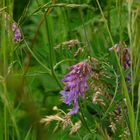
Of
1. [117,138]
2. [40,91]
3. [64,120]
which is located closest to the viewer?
[64,120]

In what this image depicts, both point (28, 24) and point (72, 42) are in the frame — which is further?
point (28, 24)

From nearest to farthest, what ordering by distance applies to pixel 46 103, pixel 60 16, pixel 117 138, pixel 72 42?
pixel 117 138
pixel 72 42
pixel 46 103
pixel 60 16

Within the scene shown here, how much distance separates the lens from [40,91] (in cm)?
199

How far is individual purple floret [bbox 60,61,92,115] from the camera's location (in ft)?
3.56

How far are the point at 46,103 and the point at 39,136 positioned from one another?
4.50 feet

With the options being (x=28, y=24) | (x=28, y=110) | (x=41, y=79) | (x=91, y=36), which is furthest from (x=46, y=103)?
(x=28, y=110)

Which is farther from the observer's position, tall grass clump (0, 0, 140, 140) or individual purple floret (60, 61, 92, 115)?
individual purple floret (60, 61, 92, 115)

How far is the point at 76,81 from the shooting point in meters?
1.10

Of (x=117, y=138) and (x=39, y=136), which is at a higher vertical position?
(x=39, y=136)

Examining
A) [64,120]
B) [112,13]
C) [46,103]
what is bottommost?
[46,103]

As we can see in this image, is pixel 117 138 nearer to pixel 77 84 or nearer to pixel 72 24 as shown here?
pixel 77 84

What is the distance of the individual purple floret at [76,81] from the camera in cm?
109

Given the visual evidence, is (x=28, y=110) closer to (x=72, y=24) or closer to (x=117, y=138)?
(x=117, y=138)

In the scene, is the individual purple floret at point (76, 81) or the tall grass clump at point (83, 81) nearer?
the tall grass clump at point (83, 81)
